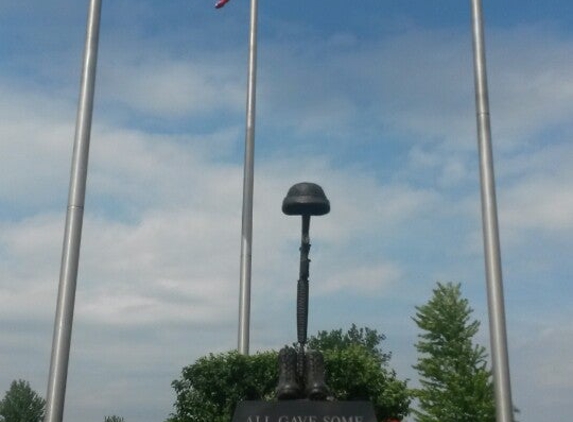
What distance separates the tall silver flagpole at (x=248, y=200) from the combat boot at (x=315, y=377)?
5.71 m

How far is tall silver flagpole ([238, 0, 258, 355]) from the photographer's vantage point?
17.5 m

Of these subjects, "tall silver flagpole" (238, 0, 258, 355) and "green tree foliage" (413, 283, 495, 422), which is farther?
"green tree foliage" (413, 283, 495, 422)

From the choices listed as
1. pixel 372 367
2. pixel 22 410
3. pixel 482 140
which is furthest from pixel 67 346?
pixel 22 410

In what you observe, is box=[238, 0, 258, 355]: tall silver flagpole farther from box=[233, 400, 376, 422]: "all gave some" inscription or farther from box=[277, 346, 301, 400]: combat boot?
box=[233, 400, 376, 422]: "all gave some" inscription

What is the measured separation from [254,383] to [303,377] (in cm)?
267

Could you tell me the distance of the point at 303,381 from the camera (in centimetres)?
1134

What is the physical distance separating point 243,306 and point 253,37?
274 inches

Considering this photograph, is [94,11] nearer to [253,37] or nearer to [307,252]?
[307,252]

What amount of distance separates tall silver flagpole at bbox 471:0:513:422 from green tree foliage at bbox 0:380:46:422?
53.7 m

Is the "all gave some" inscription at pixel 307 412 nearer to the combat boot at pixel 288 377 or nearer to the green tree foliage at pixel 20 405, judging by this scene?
the combat boot at pixel 288 377

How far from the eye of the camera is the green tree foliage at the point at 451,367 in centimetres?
3594

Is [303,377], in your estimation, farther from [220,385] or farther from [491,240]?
[491,240]

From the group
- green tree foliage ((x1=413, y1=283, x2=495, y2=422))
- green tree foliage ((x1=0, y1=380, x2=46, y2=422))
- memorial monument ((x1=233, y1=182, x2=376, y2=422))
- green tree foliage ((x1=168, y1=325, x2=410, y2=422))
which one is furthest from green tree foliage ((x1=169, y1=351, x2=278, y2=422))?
green tree foliage ((x1=0, y1=380, x2=46, y2=422))

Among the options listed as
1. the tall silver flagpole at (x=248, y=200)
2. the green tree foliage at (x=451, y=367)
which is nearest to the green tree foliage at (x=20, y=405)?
the green tree foliage at (x=451, y=367)
